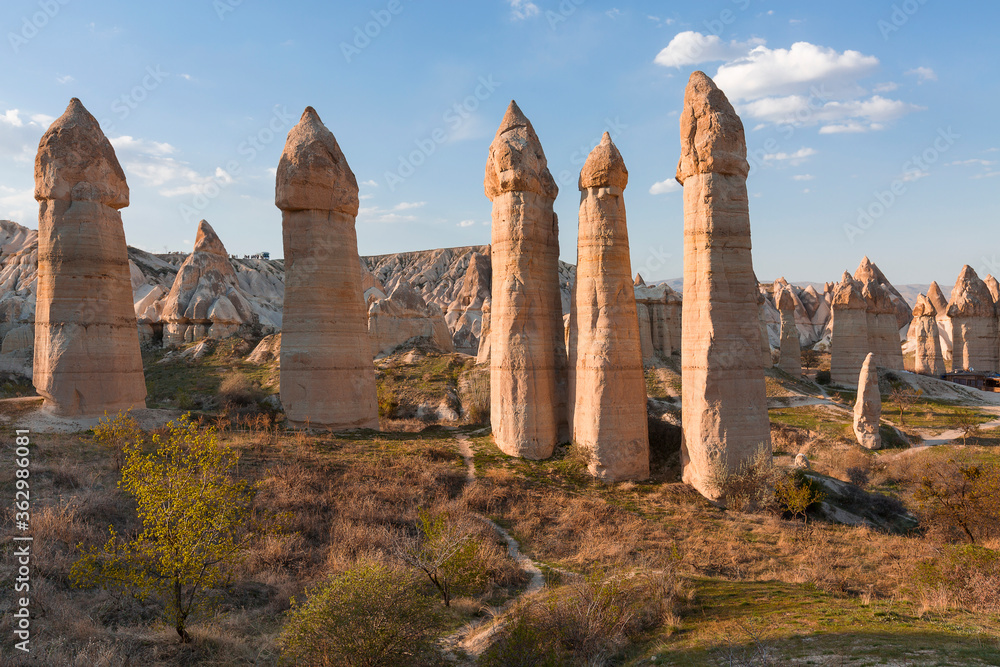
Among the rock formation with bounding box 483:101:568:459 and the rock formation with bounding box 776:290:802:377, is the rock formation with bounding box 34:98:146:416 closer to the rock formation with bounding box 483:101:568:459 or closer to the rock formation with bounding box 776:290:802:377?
the rock formation with bounding box 483:101:568:459

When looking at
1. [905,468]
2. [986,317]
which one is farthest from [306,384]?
[986,317]

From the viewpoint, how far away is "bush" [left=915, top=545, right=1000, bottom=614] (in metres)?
8.47

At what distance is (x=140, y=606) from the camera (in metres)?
8.14

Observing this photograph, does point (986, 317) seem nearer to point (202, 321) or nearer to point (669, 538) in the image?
point (669, 538)

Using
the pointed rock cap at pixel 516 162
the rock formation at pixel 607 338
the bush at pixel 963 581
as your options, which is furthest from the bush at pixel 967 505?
the pointed rock cap at pixel 516 162

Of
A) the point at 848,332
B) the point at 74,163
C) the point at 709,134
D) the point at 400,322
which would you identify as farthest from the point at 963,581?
the point at 848,332

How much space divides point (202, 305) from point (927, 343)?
51.3 m

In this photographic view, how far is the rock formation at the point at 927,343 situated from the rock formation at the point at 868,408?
26636 mm

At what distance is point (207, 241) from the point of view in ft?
147

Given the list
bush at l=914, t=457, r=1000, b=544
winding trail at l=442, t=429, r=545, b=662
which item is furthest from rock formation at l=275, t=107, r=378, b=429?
bush at l=914, t=457, r=1000, b=544

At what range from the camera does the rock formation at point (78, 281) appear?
16.9m

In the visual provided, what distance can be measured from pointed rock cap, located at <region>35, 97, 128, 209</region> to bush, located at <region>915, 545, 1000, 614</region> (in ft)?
70.3

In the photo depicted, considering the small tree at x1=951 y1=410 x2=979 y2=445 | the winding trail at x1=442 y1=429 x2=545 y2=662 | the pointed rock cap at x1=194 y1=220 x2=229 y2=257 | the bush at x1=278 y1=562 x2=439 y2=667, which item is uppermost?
the pointed rock cap at x1=194 y1=220 x2=229 y2=257

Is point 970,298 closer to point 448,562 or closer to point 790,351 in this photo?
point 790,351
